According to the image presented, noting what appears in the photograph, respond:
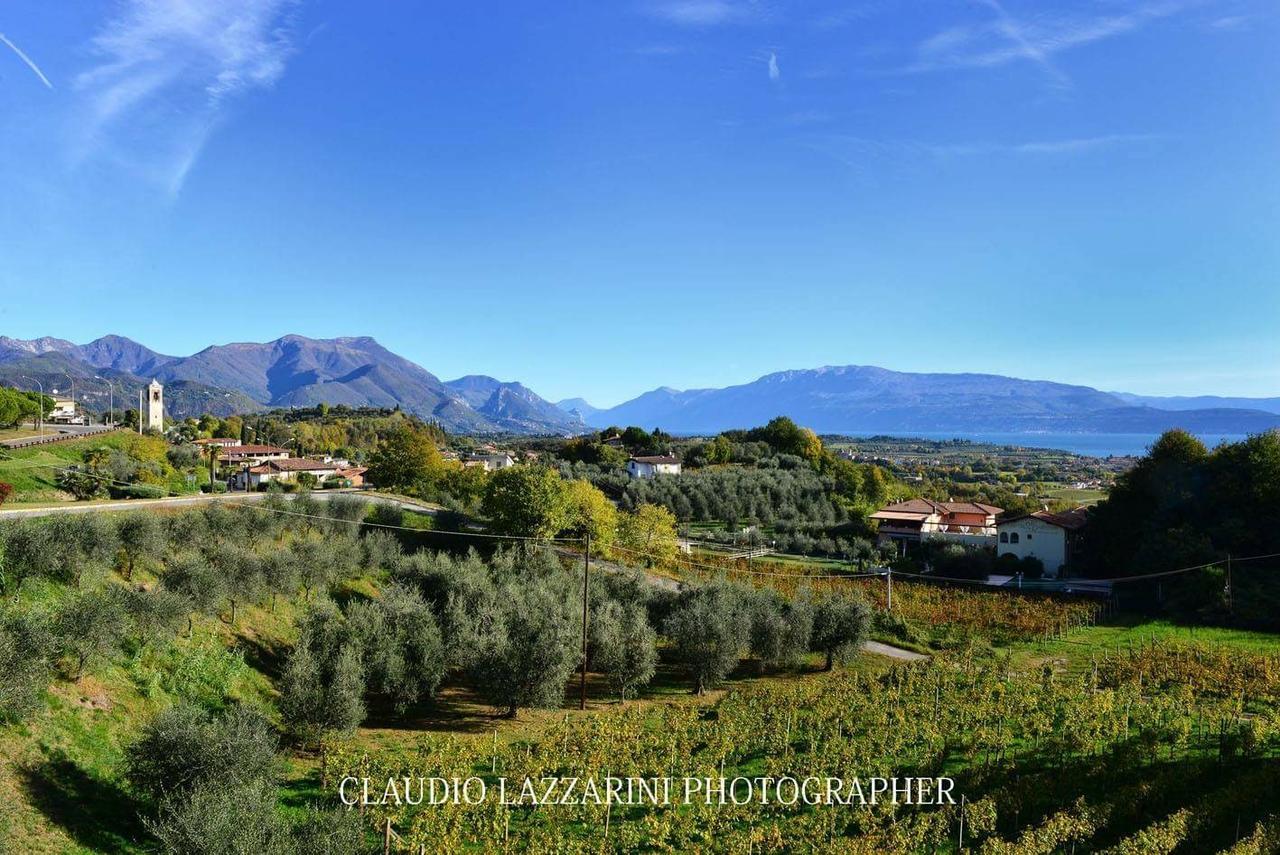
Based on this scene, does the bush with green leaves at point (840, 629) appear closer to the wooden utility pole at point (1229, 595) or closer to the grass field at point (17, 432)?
the wooden utility pole at point (1229, 595)

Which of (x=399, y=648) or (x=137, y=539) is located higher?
(x=137, y=539)

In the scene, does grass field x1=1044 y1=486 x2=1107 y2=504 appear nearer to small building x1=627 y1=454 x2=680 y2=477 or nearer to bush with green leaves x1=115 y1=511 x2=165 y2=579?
small building x1=627 y1=454 x2=680 y2=477

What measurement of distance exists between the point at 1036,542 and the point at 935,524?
34.6ft

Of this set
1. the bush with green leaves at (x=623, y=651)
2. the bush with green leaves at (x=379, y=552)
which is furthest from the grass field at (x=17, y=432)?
the bush with green leaves at (x=623, y=651)

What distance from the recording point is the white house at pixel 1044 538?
5072cm

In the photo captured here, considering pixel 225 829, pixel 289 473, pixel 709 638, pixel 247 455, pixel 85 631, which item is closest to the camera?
pixel 225 829

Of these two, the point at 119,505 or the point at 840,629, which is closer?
the point at 840,629

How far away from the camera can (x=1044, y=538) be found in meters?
51.2

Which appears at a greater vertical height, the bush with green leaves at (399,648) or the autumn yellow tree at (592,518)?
the autumn yellow tree at (592,518)

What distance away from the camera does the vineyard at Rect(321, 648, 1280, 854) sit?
1450 centimetres

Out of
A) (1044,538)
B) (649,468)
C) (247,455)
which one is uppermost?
(247,455)

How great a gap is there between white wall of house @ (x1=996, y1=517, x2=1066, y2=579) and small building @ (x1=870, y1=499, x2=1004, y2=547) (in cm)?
310

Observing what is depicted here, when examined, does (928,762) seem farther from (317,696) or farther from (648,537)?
(648,537)

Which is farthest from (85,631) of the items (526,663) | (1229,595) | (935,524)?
(935,524)
